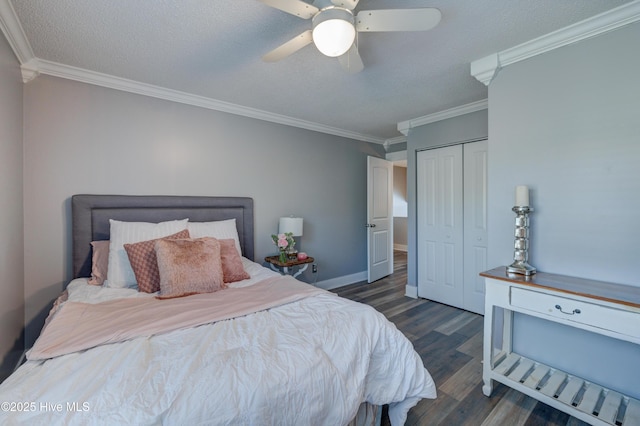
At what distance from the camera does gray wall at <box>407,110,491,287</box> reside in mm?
3162

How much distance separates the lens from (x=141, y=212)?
102 inches

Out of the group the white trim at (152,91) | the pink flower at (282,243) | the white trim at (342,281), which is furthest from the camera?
the white trim at (342,281)

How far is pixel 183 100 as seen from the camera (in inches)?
113

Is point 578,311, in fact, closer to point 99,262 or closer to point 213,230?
point 213,230

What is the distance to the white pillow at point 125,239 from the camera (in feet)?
6.74

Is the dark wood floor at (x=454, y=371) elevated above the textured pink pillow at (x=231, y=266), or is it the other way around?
the textured pink pillow at (x=231, y=266)

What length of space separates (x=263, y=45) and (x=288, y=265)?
6.98ft

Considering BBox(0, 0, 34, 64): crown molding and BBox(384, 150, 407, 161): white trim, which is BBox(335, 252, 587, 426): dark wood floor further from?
BBox(0, 0, 34, 64): crown molding

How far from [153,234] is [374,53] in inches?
89.1

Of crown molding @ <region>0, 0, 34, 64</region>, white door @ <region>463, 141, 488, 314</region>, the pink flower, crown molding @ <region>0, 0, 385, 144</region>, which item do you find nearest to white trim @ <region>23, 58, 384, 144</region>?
crown molding @ <region>0, 0, 385, 144</region>

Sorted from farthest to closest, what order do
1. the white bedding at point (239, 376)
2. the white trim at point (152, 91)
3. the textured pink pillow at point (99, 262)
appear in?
the white trim at point (152, 91) → the textured pink pillow at point (99, 262) → the white bedding at point (239, 376)

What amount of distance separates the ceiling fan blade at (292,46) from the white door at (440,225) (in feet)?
8.24

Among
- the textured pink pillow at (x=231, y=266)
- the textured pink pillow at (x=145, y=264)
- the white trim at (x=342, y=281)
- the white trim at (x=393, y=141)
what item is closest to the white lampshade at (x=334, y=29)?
the textured pink pillow at (x=231, y=266)

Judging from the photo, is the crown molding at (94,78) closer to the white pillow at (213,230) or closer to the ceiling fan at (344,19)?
the white pillow at (213,230)
